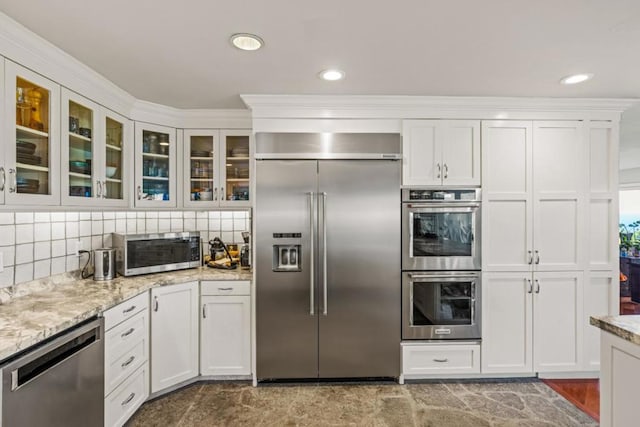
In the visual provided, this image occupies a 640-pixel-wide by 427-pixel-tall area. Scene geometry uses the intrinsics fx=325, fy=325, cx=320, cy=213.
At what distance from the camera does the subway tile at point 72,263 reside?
2432mm

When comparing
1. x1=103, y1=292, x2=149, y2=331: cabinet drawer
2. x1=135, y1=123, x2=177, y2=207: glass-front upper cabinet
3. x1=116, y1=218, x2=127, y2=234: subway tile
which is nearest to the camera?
x1=103, y1=292, x2=149, y2=331: cabinet drawer

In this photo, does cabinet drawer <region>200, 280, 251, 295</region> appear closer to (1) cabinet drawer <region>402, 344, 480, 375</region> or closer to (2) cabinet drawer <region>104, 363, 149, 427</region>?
(2) cabinet drawer <region>104, 363, 149, 427</region>

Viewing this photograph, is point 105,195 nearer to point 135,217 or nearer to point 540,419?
point 135,217

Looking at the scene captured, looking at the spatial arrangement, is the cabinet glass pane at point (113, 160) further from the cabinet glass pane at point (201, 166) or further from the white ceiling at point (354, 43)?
the cabinet glass pane at point (201, 166)

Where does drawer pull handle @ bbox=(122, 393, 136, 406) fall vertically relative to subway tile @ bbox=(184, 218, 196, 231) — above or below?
below

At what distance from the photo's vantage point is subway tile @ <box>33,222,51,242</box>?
218cm

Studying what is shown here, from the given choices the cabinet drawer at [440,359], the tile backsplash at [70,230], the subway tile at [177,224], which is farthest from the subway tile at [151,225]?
the cabinet drawer at [440,359]

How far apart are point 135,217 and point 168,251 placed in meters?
0.65

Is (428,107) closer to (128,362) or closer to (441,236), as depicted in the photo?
(441,236)

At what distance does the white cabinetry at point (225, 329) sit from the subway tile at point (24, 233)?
1.17 meters

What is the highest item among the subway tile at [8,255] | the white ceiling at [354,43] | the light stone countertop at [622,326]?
the white ceiling at [354,43]

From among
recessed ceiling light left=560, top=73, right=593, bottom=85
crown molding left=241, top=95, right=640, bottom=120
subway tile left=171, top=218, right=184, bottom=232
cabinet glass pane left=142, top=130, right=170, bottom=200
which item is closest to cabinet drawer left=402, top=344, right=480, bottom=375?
crown molding left=241, top=95, right=640, bottom=120

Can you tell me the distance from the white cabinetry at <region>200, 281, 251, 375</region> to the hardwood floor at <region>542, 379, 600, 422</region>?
8.37 ft

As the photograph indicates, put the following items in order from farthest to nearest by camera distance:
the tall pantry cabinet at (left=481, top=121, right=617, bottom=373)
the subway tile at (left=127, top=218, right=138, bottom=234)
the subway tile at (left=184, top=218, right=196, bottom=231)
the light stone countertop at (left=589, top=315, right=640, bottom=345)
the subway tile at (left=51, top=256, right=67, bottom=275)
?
the subway tile at (left=184, top=218, right=196, bottom=231) → the subway tile at (left=127, top=218, right=138, bottom=234) → the tall pantry cabinet at (left=481, top=121, right=617, bottom=373) → the subway tile at (left=51, top=256, right=67, bottom=275) → the light stone countertop at (left=589, top=315, right=640, bottom=345)
